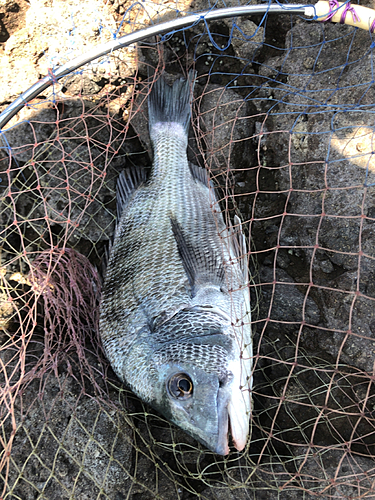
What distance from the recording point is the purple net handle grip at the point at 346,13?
2316 mm

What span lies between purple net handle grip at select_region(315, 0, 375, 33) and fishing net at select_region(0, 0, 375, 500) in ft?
1.75

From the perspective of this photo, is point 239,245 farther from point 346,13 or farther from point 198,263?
point 346,13

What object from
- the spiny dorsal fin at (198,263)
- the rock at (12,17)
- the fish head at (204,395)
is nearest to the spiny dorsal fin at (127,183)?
the spiny dorsal fin at (198,263)

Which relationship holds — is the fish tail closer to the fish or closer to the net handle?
the fish

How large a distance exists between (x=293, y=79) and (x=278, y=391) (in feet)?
8.79

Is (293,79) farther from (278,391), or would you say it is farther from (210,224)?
(278,391)

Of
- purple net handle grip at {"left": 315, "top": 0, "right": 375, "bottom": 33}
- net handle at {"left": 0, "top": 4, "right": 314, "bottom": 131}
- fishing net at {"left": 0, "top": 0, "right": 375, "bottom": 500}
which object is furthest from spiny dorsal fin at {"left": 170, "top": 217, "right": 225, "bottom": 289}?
purple net handle grip at {"left": 315, "top": 0, "right": 375, "bottom": 33}

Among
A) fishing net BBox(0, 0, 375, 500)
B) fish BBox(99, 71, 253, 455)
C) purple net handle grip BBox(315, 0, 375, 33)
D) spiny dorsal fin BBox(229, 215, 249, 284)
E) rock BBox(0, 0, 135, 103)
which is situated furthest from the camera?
rock BBox(0, 0, 135, 103)

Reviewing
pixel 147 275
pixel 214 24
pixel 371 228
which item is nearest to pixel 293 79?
pixel 214 24

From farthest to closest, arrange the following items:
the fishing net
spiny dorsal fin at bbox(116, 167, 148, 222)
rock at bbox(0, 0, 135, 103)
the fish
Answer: rock at bbox(0, 0, 135, 103) < spiny dorsal fin at bbox(116, 167, 148, 222) < the fishing net < the fish

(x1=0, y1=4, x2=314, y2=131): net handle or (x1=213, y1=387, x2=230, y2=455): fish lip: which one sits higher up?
(x1=0, y1=4, x2=314, y2=131): net handle

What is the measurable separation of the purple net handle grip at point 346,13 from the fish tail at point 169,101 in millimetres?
1170

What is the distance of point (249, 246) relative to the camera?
2.69m

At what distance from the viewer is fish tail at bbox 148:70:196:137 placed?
3154 mm
